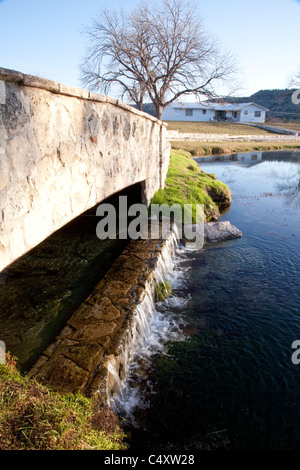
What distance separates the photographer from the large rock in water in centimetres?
889

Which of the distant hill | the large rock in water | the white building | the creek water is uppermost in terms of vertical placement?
the distant hill

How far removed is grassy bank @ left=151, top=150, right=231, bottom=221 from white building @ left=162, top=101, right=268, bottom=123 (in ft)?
159

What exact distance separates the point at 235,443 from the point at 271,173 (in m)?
19.8

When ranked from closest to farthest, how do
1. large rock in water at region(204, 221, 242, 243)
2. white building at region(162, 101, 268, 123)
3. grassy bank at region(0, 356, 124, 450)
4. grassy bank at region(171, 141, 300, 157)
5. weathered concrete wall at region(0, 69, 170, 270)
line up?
grassy bank at region(0, 356, 124, 450), weathered concrete wall at region(0, 69, 170, 270), large rock in water at region(204, 221, 242, 243), grassy bank at region(171, 141, 300, 157), white building at region(162, 101, 268, 123)

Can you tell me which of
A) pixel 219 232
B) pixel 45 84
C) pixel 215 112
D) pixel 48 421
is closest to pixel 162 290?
pixel 48 421

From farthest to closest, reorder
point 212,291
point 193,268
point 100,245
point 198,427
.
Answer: point 100,245 → point 193,268 → point 212,291 → point 198,427

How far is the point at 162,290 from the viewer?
585cm

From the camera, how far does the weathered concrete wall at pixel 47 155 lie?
2439 mm

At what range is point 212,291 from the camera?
615 cm

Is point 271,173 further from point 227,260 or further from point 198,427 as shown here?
point 198,427

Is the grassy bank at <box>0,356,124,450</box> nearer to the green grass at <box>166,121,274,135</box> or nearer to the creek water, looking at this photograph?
the creek water

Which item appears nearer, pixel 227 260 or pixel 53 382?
pixel 53 382

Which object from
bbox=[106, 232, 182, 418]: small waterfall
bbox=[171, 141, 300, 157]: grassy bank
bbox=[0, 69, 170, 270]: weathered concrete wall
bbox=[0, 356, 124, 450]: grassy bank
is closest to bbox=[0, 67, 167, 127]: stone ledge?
bbox=[0, 69, 170, 270]: weathered concrete wall

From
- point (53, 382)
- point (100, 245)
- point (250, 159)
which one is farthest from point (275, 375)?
point (250, 159)
